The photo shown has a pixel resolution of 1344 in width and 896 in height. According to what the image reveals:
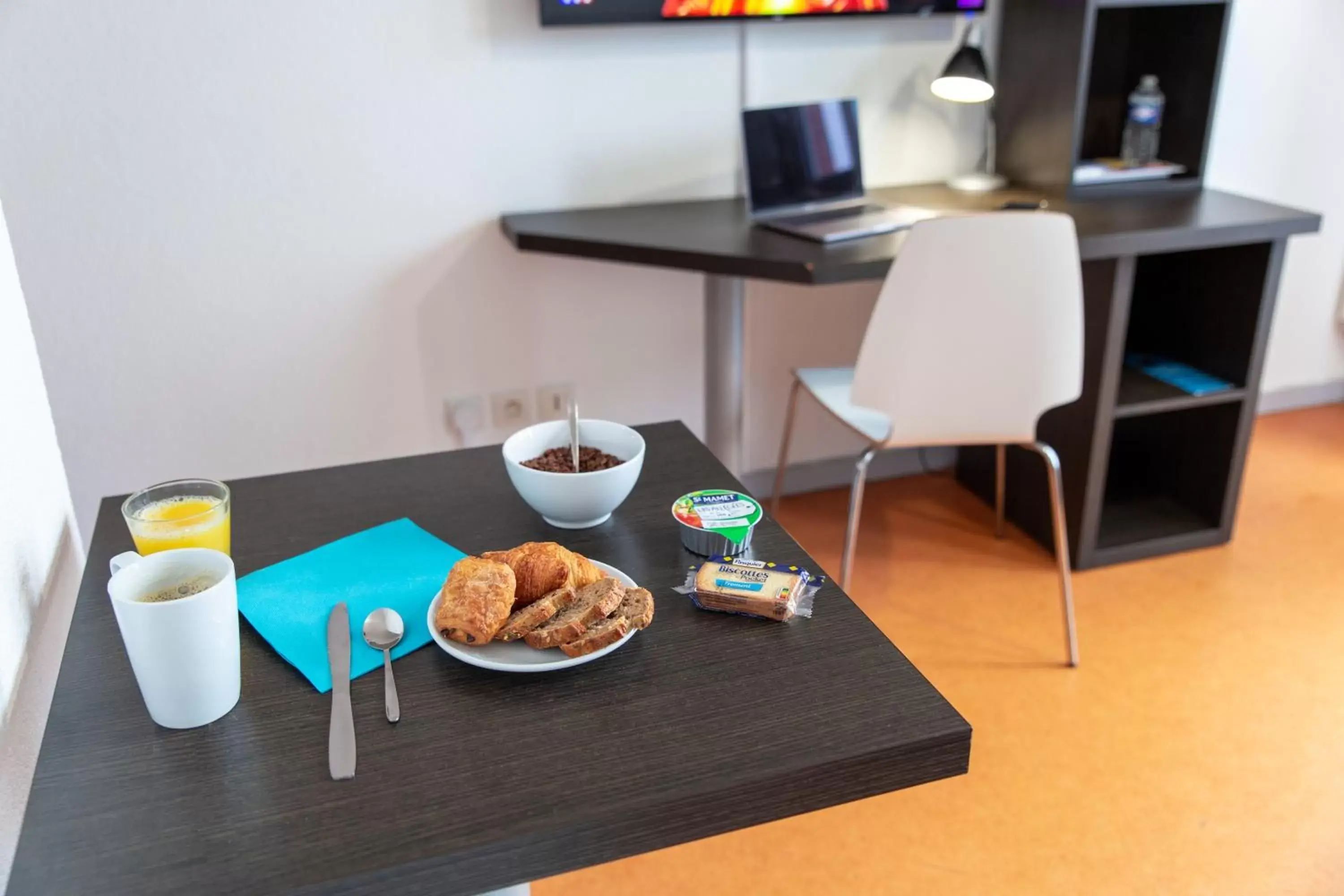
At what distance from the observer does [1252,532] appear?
269cm

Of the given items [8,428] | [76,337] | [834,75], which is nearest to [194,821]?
[8,428]

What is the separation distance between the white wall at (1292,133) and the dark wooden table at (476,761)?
2.51 m

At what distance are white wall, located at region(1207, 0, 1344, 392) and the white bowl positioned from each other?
2354 millimetres

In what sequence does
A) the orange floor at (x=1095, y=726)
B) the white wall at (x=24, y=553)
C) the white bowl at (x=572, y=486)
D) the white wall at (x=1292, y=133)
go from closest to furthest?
1. the white wall at (x=24, y=553)
2. the white bowl at (x=572, y=486)
3. the orange floor at (x=1095, y=726)
4. the white wall at (x=1292, y=133)

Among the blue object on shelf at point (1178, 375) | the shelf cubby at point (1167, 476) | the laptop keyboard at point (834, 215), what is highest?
the laptop keyboard at point (834, 215)

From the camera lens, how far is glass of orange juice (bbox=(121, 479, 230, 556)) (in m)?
1.02

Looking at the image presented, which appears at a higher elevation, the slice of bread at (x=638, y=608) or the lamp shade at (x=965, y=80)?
the lamp shade at (x=965, y=80)

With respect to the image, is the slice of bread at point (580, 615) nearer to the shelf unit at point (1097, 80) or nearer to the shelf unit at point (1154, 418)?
the shelf unit at point (1154, 418)

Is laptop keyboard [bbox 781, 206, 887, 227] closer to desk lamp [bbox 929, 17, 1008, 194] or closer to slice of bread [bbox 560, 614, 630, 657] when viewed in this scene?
desk lamp [bbox 929, 17, 1008, 194]

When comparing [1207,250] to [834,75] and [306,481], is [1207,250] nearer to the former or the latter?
[834,75]

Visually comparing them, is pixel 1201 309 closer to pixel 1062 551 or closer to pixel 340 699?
pixel 1062 551

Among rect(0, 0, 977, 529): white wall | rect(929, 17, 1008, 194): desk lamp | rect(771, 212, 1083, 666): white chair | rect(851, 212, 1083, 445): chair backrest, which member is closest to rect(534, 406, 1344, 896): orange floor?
rect(771, 212, 1083, 666): white chair

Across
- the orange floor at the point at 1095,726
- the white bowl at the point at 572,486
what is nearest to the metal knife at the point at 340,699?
the white bowl at the point at 572,486

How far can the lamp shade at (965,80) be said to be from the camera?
234 cm
